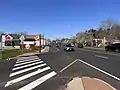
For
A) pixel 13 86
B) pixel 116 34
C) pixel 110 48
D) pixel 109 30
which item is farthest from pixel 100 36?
pixel 13 86

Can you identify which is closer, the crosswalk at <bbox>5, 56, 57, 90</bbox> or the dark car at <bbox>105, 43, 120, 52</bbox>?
the crosswalk at <bbox>5, 56, 57, 90</bbox>

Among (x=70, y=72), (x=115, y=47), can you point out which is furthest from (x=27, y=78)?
(x=115, y=47)

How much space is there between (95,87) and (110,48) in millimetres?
51917

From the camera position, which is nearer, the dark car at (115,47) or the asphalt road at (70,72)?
the asphalt road at (70,72)

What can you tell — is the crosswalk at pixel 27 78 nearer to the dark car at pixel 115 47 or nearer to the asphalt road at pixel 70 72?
the asphalt road at pixel 70 72

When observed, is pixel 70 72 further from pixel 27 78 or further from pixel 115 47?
pixel 115 47

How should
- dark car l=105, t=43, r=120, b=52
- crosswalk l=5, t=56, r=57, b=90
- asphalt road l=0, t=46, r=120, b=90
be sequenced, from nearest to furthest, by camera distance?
crosswalk l=5, t=56, r=57, b=90 < asphalt road l=0, t=46, r=120, b=90 < dark car l=105, t=43, r=120, b=52

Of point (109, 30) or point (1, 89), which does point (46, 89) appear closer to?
point (1, 89)

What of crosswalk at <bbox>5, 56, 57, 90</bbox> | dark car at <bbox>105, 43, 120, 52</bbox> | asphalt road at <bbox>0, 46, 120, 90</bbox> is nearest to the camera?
crosswalk at <bbox>5, 56, 57, 90</bbox>

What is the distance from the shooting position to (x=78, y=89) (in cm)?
980

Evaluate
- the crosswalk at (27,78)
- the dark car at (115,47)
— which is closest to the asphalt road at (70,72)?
the crosswalk at (27,78)

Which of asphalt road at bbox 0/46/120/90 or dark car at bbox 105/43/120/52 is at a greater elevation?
dark car at bbox 105/43/120/52

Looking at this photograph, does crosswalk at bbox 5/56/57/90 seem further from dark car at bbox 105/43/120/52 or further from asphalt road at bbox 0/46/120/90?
dark car at bbox 105/43/120/52

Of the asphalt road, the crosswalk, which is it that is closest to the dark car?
the asphalt road
